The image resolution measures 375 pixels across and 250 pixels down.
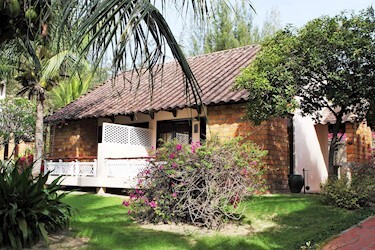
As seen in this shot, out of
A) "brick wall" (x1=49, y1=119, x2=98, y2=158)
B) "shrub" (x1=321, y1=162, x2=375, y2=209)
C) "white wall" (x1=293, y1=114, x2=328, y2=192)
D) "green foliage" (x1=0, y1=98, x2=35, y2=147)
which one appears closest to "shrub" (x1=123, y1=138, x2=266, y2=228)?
"shrub" (x1=321, y1=162, x2=375, y2=209)

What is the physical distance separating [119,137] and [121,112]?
91cm

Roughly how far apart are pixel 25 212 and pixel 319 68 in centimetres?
718

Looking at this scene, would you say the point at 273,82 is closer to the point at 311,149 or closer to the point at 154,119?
the point at 311,149

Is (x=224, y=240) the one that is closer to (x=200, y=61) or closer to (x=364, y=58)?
(x=364, y=58)

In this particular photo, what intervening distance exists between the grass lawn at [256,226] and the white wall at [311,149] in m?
5.10

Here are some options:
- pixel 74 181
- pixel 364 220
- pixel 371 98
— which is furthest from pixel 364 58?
pixel 74 181

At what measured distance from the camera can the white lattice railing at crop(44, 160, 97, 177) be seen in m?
15.1

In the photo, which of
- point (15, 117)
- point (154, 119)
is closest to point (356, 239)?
point (154, 119)

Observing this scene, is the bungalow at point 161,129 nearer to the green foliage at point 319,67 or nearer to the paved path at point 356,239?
the green foliage at point 319,67

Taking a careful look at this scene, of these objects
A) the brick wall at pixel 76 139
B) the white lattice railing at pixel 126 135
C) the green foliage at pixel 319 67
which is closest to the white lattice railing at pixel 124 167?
the white lattice railing at pixel 126 135

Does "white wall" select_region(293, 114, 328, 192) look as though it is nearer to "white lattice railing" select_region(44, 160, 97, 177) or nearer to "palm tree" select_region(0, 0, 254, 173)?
"white lattice railing" select_region(44, 160, 97, 177)

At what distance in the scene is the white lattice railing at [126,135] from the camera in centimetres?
1479

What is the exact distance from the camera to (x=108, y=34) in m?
2.23

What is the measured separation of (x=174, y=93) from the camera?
14883 mm
